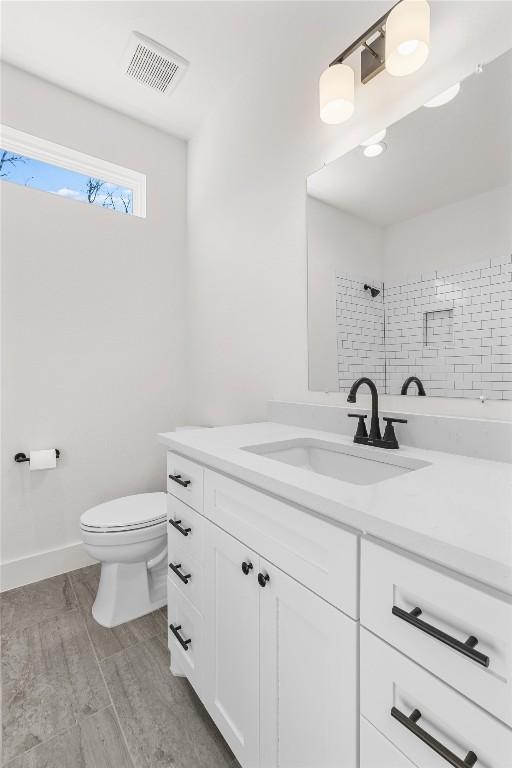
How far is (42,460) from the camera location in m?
2.00

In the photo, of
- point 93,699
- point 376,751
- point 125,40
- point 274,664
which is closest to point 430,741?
point 376,751

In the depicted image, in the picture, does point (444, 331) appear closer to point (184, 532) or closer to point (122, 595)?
point (184, 532)

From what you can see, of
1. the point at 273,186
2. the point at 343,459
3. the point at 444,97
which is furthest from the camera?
the point at 273,186

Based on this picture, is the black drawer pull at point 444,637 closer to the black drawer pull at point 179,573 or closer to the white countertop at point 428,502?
the white countertop at point 428,502

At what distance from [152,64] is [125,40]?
161 mm

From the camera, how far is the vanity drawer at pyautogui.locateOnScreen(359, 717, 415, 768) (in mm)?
580

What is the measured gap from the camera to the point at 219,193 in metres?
2.23

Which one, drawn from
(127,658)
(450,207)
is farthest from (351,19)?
(127,658)

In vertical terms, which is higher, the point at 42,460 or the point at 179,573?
the point at 42,460

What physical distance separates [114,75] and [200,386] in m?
1.80

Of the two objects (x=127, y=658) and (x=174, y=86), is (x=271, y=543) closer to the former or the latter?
(x=127, y=658)

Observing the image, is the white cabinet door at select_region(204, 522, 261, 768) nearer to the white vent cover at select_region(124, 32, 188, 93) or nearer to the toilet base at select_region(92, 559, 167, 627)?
the toilet base at select_region(92, 559, 167, 627)

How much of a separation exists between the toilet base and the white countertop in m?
1.00

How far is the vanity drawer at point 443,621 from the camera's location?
1.51 feet
